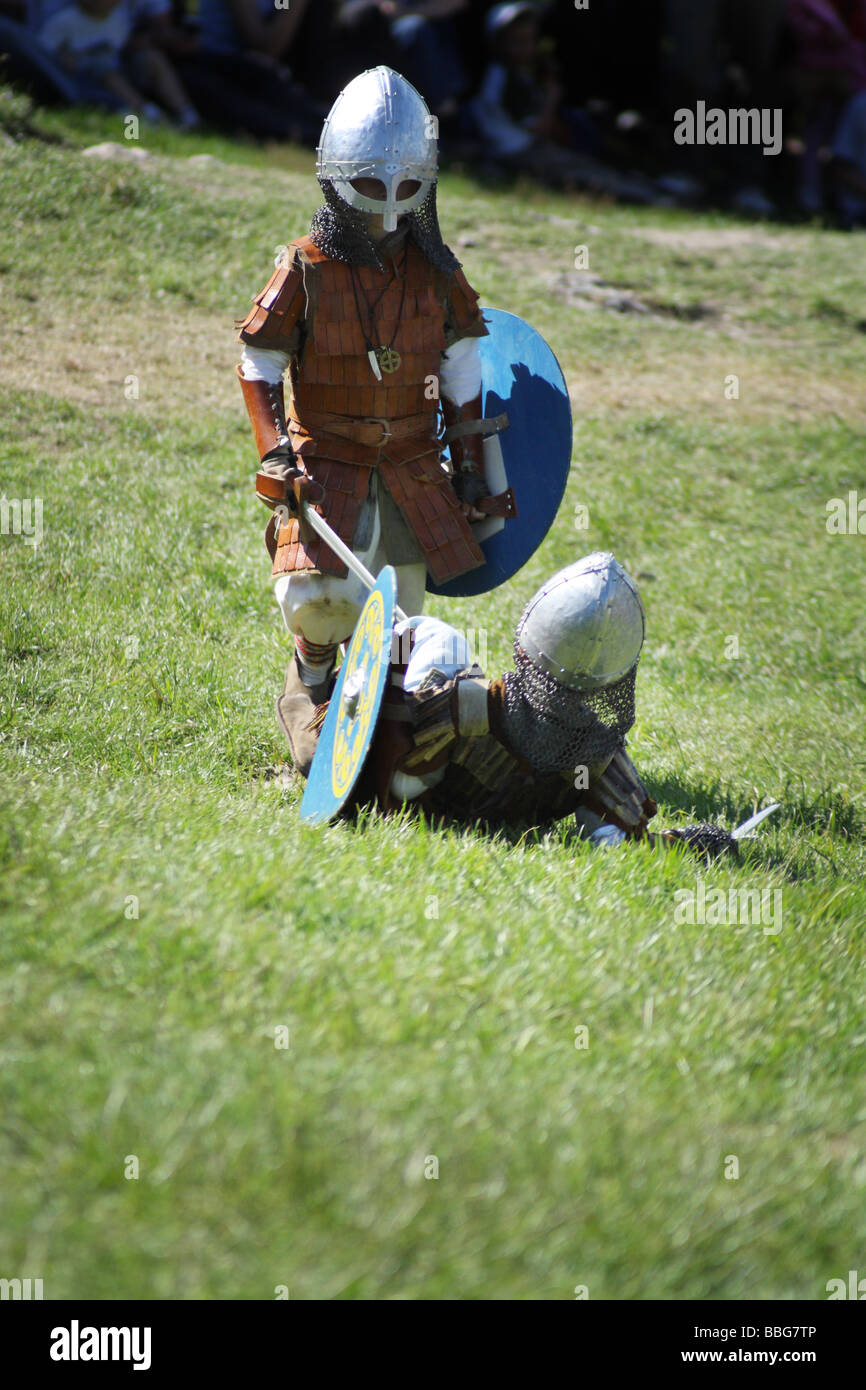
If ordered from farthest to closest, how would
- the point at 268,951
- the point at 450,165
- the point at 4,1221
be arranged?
the point at 450,165
the point at 268,951
the point at 4,1221

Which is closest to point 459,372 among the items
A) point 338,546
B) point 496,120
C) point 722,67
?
point 338,546

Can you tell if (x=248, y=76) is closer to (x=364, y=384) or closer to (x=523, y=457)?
(x=523, y=457)

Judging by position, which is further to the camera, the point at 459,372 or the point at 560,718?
the point at 459,372

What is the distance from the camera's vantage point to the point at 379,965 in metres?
2.81

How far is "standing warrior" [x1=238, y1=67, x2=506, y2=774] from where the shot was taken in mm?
3783

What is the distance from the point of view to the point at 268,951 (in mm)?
2768

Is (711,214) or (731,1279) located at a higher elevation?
(711,214)

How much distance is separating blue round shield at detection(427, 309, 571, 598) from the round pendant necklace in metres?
0.48

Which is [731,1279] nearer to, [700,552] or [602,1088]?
[602,1088]

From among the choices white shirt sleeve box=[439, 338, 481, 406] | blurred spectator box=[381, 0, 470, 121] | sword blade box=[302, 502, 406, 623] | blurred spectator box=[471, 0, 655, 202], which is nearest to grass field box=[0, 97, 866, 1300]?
sword blade box=[302, 502, 406, 623]

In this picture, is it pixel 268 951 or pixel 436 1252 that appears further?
pixel 268 951

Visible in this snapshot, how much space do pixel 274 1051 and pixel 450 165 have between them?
10.7m

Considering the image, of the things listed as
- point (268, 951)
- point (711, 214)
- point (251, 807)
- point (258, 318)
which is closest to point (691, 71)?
point (711, 214)

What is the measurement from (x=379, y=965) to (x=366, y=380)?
1962mm
